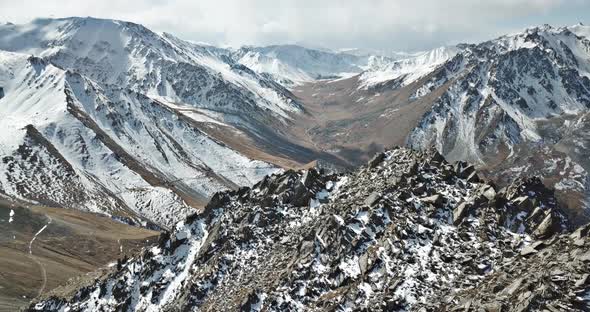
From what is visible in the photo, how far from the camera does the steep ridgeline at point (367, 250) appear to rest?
47.1 meters

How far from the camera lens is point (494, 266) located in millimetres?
50000

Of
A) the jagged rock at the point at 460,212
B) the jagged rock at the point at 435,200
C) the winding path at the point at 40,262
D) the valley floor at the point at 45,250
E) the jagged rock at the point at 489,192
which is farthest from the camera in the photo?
the valley floor at the point at 45,250

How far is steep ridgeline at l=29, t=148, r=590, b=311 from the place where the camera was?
155 feet

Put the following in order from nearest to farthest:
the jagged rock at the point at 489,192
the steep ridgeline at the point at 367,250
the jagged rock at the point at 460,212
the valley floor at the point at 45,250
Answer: the steep ridgeline at the point at 367,250
the jagged rock at the point at 460,212
the jagged rock at the point at 489,192
the valley floor at the point at 45,250

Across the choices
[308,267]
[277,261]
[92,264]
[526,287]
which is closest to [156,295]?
[277,261]

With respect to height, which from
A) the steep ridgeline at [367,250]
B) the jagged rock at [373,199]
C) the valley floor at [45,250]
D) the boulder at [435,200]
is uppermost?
the boulder at [435,200]

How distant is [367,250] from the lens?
56.8 meters

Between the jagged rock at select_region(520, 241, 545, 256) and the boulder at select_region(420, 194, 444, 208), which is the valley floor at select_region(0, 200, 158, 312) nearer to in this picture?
the boulder at select_region(420, 194, 444, 208)

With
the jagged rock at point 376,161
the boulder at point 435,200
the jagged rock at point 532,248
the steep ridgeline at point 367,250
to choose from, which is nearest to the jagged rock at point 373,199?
the steep ridgeline at point 367,250

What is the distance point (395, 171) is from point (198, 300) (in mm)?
24985

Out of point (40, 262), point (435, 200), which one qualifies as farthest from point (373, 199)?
point (40, 262)

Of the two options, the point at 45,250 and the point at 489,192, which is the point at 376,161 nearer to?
the point at 489,192

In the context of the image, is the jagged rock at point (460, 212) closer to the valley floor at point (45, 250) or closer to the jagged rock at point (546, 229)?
the jagged rock at point (546, 229)

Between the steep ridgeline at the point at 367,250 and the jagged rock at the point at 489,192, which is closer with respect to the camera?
the steep ridgeline at the point at 367,250
